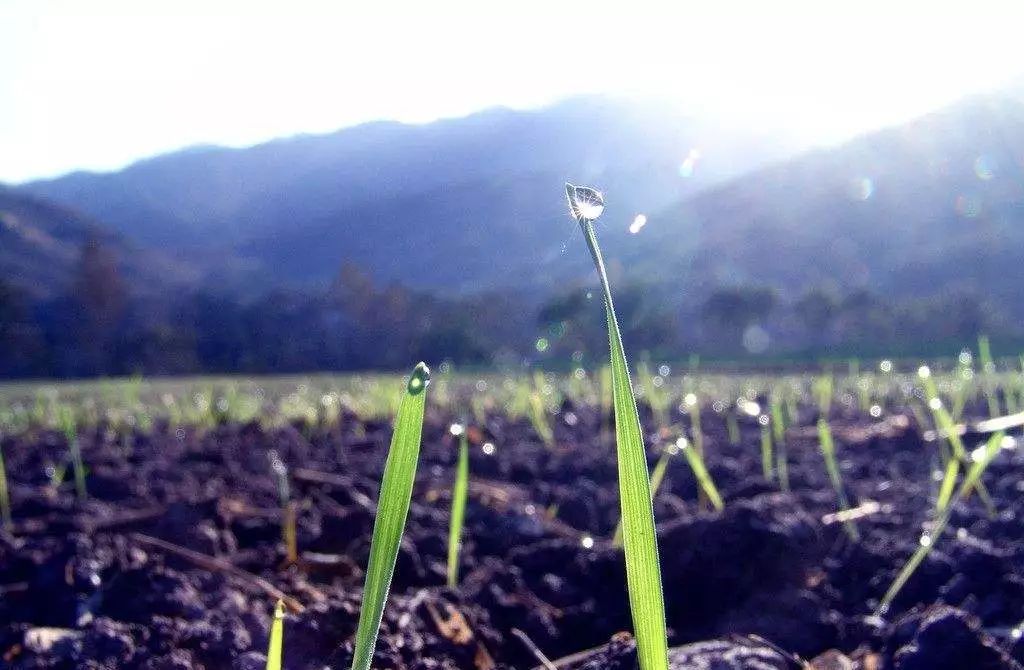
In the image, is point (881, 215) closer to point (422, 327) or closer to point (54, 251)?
point (422, 327)

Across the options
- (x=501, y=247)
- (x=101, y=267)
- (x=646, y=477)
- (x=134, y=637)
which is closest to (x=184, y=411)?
(x=134, y=637)

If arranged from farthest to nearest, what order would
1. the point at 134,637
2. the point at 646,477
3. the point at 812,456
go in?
the point at 812,456, the point at 134,637, the point at 646,477

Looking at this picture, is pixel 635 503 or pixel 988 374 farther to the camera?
pixel 988 374

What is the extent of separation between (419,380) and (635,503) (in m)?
0.15

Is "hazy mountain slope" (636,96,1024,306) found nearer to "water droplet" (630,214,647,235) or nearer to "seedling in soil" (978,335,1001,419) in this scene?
"seedling in soil" (978,335,1001,419)

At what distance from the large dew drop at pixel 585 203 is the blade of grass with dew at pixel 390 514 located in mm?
113

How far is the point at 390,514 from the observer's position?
46 cm

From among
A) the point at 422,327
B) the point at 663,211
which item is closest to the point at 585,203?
the point at 422,327

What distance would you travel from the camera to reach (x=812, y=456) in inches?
88.5

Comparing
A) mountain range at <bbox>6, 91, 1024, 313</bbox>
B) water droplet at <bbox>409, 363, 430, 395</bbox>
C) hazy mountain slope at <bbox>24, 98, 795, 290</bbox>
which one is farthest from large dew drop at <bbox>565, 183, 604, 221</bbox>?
hazy mountain slope at <bbox>24, 98, 795, 290</bbox>

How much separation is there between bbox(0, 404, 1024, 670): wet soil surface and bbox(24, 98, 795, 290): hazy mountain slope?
5797 centimetres

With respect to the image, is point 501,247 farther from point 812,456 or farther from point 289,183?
point 812,456

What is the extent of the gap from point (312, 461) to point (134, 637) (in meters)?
1.70

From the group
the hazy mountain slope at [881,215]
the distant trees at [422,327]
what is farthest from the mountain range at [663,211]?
the distant trees at [422,327]
